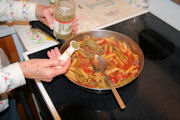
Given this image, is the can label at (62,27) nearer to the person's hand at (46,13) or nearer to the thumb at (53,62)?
the person's hand at (46,13)

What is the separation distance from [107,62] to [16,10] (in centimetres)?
58

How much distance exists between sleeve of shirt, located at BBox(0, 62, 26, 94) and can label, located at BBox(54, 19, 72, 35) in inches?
11.4

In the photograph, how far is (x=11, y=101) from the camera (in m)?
1.05

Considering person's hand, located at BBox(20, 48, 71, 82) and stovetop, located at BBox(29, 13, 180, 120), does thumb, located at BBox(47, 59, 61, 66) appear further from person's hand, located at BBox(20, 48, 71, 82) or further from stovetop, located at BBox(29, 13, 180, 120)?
stovetop, located at BBox(29, 13, 180, 120)

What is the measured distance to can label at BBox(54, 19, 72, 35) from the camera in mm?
855

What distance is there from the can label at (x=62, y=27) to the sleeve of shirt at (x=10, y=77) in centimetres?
29

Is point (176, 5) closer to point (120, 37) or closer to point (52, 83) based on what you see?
point (120, 37)

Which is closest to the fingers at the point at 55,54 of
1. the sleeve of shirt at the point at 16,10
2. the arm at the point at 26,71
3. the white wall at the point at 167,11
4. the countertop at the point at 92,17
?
the arm at the point at 26,71

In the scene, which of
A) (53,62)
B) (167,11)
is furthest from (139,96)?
(167,11)

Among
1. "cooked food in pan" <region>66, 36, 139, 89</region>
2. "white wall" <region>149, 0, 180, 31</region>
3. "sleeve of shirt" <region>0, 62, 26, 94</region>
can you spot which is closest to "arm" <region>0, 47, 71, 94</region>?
"sleeve of shirt" <region>0, 62, 26, 94</region>

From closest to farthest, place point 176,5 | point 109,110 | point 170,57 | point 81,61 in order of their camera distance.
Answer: point 109,110
point 81,61
point 170,57
point 176,5

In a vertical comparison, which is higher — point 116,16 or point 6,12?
point 6,12

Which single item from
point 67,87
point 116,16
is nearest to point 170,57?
point 116,16

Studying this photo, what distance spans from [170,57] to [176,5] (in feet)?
1.31
